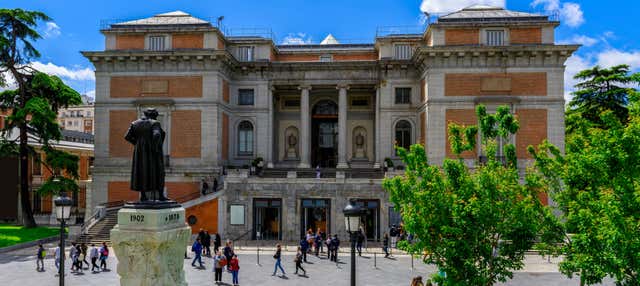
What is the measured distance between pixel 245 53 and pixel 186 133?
8261 millimetres

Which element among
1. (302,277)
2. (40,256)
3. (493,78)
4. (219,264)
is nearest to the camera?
(219,264)

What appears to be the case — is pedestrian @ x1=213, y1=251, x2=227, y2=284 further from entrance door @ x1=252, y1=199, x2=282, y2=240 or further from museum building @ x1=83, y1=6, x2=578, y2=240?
entrance door @ x1=252, y1=199, x2=282, y2=240

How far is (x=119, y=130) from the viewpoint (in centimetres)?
3650

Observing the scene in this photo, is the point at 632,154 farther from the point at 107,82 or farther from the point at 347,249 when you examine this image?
the point at 107,82

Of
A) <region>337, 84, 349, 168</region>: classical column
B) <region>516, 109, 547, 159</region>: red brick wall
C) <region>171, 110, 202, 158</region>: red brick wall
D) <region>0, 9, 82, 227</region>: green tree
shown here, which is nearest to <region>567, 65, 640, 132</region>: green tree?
<region>516, 109, 547, 159</region>: red brick wall

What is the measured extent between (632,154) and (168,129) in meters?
30.4

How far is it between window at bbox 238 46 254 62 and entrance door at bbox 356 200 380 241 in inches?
598

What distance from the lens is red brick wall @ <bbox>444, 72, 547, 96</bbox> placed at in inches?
1339

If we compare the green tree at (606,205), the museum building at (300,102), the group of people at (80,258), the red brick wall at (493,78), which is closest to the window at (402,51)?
the museum building at (300,102)

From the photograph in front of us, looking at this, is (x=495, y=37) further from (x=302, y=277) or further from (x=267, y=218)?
(x=302, y=277)

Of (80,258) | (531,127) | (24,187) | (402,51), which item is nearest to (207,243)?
(80,258)

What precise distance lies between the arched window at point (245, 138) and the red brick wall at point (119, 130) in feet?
26.3

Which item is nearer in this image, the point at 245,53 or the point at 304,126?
the point at 304,126

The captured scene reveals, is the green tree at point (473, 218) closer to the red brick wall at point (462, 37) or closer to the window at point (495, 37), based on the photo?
the red brick wall at point (462, 37)
